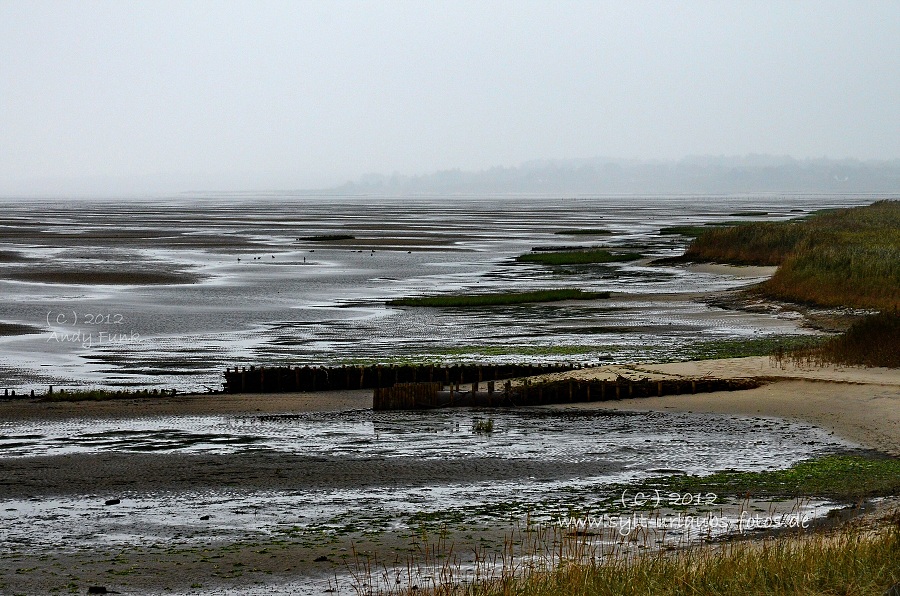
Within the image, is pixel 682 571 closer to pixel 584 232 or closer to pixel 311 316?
pixel 311 316

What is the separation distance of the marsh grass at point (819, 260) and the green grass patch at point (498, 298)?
7.36 metres

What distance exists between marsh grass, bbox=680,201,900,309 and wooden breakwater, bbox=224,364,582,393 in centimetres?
1647

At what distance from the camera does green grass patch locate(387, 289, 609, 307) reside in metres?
42.0

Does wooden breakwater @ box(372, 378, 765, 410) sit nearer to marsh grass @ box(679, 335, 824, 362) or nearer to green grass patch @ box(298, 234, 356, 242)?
marsh grass @ box(679, 335, 824, 362)

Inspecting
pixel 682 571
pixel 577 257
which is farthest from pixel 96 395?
pixel 577 257

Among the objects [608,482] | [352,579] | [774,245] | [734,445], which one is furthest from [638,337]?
[774,245]

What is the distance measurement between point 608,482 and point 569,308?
81.0 feet

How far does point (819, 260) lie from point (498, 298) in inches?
499

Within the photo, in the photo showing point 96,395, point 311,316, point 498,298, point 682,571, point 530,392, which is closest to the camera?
point 682,571

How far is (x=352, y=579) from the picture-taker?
38.9 ft

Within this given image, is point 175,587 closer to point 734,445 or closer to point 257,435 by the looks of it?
point 257,435

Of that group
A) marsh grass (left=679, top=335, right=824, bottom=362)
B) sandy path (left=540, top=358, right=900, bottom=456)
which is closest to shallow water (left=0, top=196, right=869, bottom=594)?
marsh grass (left=679, top=335, right=824, bottom=362)

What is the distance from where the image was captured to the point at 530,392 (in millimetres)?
23391

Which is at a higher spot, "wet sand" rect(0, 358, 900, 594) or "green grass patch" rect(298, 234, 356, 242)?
"wet sand" rect(0, 358, 900, 594)
